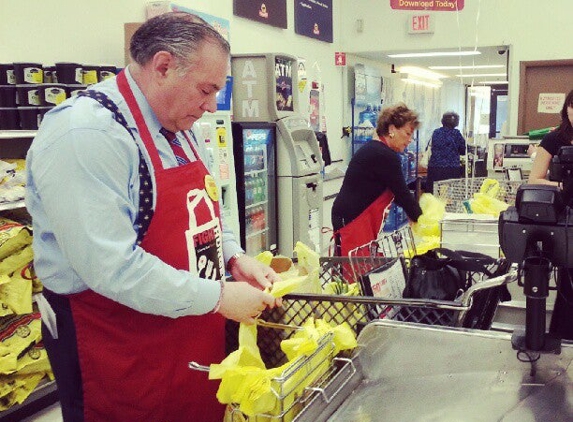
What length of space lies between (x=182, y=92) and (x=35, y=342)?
8.59 ft

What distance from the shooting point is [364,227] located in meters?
3.98

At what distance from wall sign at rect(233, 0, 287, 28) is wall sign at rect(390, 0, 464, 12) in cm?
155

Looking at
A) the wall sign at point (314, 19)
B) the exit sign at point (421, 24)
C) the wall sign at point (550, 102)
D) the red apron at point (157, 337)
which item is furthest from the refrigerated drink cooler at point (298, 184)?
the red apron at point (157, 337)

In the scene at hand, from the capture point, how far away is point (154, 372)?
157cm

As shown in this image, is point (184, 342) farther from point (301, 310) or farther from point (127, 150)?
point (127, 150)

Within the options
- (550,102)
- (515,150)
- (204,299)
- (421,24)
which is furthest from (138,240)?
(421,24)

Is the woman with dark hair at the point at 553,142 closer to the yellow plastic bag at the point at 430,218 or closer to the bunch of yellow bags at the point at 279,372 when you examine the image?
the yellow plastic bag at the point at 430,218

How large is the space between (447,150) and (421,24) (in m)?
1.82

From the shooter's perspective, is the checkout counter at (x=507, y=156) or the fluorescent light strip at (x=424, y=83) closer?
the checkout counter at (x=507, y=156)

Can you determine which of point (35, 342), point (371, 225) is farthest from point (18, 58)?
point (371, 225)

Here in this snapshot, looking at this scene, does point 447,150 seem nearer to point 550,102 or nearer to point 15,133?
point 550,102

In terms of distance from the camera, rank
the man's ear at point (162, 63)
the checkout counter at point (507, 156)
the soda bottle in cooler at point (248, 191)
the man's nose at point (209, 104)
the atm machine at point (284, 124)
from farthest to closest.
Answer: the atm machine at point (284, 124) → the soda bottle in cooler at point (248, 191) → the checkout counter at point (507, 156) → the man's nose at point (209, 104) → the man's ear at point (162, 63)

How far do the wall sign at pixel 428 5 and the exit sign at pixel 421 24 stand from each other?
2375mm

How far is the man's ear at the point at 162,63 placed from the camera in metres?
1.48
